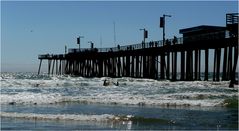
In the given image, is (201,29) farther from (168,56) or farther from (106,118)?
(106,118)

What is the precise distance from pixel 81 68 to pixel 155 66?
82.8ft

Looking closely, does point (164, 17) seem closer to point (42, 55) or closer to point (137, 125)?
point (137, 125)

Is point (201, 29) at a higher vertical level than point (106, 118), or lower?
higher

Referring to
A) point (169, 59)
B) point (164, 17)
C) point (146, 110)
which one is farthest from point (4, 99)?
point (164, 17)

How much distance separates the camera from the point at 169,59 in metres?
44.9

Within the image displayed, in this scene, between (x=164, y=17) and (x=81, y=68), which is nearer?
(x=164, y=17)

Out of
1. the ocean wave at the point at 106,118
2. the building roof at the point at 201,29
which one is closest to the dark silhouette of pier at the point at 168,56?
the building roof at the point at 201,29

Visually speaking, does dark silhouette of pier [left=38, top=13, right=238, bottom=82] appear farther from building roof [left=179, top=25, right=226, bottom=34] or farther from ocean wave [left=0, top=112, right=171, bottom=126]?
ocean wave [left=0, top=112, right=171, bottom=126]

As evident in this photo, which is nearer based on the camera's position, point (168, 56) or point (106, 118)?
point (106, 118)

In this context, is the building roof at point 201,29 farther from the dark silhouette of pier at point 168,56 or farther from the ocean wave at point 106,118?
the ocean wave at point 106,118

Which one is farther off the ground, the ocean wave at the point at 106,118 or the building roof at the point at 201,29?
the building roof at the point at 201,29

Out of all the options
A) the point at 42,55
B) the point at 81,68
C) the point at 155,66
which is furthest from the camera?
the point at 42,55

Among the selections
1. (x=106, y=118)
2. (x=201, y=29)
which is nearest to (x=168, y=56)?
(x=201, y=29)

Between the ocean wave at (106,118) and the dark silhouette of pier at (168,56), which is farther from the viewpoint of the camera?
the dark silhouette of pier at (168,56)
